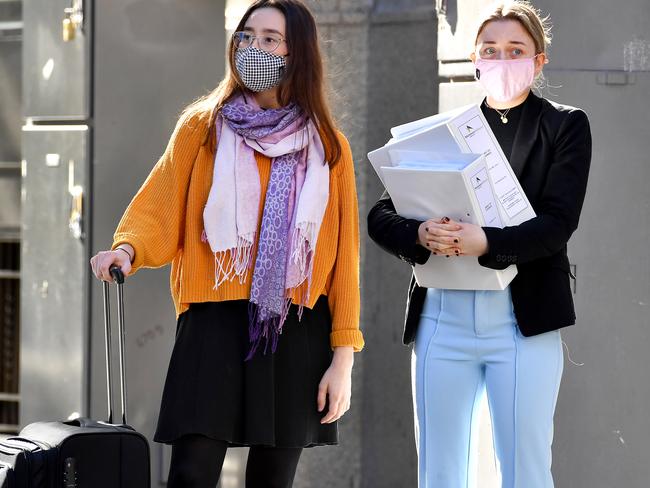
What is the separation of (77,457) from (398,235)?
3.71ft

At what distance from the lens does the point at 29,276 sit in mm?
6984

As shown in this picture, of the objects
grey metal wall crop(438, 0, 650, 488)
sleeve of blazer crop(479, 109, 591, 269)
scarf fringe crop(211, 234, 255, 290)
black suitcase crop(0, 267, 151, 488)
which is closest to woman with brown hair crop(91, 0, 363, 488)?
scarf fringe crop(211, 234, 255, 290)

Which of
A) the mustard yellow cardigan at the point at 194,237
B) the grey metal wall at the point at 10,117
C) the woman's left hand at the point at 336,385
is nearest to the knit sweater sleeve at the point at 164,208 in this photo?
the mustard yellow cardigan at the point at 194,237

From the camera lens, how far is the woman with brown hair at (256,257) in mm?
3648

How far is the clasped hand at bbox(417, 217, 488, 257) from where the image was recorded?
11.9ft

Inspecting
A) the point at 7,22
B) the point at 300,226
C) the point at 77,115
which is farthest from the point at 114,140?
the point at 300,226

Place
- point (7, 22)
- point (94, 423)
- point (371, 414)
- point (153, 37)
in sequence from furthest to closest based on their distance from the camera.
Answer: point (7, 22), point (153, 37), point (371, 414), point (94, 423)

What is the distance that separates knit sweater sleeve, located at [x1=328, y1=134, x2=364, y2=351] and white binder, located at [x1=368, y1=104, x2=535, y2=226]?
22 cm

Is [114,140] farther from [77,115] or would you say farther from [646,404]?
[646,404]

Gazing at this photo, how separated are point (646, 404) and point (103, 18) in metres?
3.35

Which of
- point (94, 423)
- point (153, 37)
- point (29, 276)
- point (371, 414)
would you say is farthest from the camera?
point (29, 276)

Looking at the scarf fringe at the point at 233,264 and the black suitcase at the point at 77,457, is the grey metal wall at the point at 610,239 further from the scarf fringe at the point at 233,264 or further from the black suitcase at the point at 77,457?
the black suitcase at the point at 77,457

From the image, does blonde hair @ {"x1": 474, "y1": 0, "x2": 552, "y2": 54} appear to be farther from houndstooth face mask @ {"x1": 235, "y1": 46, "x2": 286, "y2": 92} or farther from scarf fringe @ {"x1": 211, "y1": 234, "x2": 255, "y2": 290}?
scarf fringe @ {"x1": 211, "y1": 234, "x2": 255, "y2": 290}

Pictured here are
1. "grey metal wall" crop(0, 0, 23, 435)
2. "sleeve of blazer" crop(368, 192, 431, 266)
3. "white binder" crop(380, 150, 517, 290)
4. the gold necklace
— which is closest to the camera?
"white binder" crop(380, 150, 517, 290)
